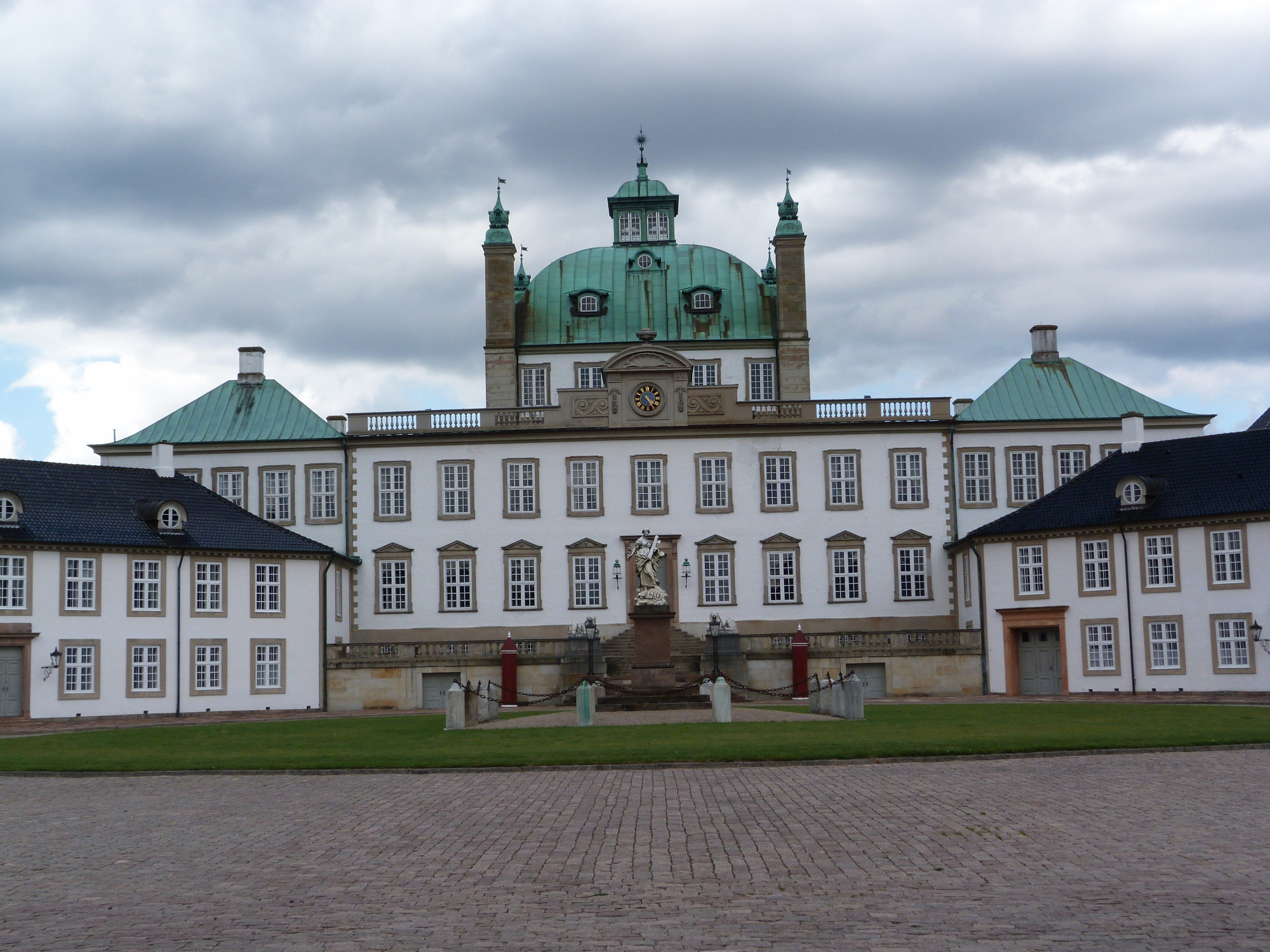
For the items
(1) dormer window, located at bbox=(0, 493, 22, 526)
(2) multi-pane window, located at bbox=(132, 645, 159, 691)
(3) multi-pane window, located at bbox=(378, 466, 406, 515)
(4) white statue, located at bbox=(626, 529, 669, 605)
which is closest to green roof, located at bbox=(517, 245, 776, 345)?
(3) multi-pane window, located at bbox=(378, 466, 406, 515)

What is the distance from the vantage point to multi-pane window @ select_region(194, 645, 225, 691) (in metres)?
49.4

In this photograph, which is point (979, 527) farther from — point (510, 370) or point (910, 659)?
point (510, 370)

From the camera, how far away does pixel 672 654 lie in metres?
52.7

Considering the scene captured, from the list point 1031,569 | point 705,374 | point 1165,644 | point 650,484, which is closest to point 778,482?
point 650,484

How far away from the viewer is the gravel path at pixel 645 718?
3428 centimetres

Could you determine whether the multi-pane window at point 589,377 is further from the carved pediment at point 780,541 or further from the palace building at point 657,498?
the carved pediment at point 780,541

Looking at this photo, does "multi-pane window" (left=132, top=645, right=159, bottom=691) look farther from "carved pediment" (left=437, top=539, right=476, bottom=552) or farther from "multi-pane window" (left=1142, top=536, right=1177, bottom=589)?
"multi-pane window" (left=1142, top=536, right=1177, bottom=589)

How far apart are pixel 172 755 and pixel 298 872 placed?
14.7 metres

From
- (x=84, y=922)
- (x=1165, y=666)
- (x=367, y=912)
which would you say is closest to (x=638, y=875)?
(x=367, y=912)

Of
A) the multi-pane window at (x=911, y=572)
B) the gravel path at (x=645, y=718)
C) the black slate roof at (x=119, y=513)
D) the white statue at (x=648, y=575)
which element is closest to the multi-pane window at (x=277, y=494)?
the black slate roof at (x=119, y=513)

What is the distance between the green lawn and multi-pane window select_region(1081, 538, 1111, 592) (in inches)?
456

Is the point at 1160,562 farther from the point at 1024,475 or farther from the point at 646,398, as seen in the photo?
the point at 646,398

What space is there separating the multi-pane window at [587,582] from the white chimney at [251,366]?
16612 mm

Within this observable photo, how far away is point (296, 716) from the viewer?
4688 centimetres
